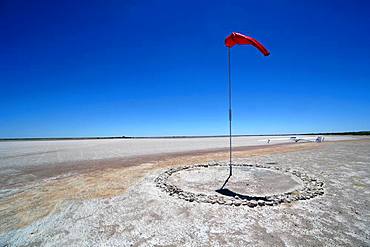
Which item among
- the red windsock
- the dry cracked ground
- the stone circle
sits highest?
the red windsock

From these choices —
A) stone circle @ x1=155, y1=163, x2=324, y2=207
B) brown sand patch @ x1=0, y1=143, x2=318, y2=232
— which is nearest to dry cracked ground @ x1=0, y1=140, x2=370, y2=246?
brown sand patch @ x1=0, y1=143, x2=318, y2=232

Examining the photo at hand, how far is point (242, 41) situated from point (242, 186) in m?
6.43

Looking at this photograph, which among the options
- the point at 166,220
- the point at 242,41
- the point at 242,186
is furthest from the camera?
the point at 242,41

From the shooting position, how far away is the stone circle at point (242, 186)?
656 cm

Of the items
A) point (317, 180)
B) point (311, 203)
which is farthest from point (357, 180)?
point (311, 203)

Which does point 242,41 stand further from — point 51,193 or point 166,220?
point 51,193

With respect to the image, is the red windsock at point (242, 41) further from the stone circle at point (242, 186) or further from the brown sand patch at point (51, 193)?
the brown sand patch at point (51, 193)

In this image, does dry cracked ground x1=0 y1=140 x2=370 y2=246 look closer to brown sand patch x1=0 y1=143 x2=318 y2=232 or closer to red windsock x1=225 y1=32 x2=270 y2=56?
brown sand patch x1=0 y1=143 x2=318 y2=232

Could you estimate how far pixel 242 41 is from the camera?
8938 mm

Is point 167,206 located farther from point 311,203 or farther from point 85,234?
point 311,203

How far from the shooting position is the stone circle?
6562 mm

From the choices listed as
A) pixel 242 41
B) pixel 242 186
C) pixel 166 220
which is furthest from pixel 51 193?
pixel 242 41

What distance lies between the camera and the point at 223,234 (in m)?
4.46

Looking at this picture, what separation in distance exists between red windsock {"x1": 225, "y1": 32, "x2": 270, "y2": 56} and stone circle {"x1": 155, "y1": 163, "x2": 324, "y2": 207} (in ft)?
19.2
